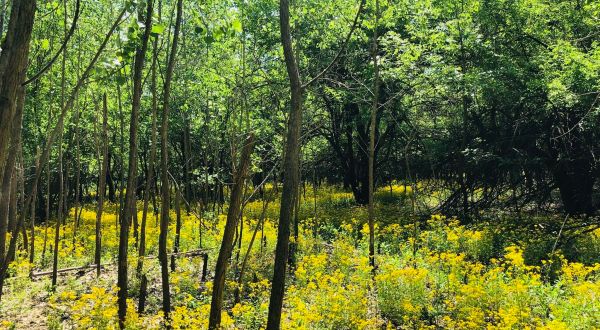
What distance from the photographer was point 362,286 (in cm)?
770

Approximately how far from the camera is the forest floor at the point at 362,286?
6180 millimetres

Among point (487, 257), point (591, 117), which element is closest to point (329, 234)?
point (487, 257)

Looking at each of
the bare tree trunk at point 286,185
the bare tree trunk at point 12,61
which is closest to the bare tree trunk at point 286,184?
the bare tree trunk at point 286,185

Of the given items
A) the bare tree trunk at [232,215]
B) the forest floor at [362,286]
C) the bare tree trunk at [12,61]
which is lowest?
the forest floor at [362,286]

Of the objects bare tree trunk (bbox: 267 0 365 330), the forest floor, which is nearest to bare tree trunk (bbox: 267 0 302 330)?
bare tree trunk (bbox: 267 0 365 330)

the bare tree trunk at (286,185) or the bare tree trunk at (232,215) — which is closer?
the bare tree trunk at (286,185)

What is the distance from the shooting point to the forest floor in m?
6.18

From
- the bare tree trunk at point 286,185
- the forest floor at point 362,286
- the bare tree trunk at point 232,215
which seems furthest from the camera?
the forest floor at point 362,286

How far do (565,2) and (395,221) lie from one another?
7.95 metres

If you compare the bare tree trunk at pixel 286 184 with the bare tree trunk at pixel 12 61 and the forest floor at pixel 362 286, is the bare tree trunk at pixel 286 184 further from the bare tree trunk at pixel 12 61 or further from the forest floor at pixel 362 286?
the bare tree trunk at pixel 12 61

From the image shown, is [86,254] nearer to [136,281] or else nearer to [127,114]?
[136,281]

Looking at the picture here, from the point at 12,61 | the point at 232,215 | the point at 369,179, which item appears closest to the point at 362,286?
the point at 369,179

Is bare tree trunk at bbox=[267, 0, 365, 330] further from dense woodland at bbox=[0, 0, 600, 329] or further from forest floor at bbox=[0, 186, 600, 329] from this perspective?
forest floor at bbox=[0, 186, 600, 329]

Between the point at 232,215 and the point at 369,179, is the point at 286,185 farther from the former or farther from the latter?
the point at 369,179
